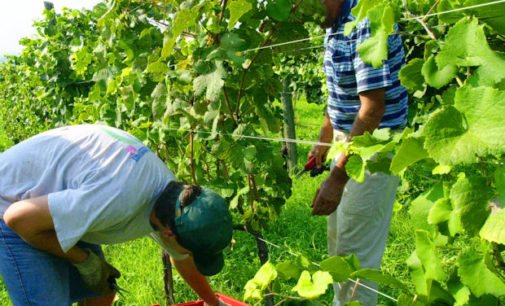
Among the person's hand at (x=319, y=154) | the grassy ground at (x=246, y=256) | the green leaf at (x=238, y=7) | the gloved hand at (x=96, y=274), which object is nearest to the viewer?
the green leaf at (x=238, y=7)

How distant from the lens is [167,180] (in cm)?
181

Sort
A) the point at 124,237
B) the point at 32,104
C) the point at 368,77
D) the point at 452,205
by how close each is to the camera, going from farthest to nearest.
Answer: the point at 32,104
the point at 124,237
the point at 368,77
the point at 452,205

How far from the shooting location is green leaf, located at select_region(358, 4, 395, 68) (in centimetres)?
83

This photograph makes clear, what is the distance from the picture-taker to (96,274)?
6.68 ft

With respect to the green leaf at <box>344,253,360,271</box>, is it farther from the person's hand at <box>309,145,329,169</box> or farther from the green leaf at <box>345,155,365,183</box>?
the person's hand at <box>309,145,329,169</box>

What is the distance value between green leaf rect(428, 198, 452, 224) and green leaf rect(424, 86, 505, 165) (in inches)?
7.4

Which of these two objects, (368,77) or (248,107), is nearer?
(368,77)

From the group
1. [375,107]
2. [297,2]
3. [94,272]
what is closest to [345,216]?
[375,107]

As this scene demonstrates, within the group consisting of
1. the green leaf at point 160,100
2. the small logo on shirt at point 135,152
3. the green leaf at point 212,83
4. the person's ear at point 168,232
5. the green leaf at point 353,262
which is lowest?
the person's ear at point 168,232

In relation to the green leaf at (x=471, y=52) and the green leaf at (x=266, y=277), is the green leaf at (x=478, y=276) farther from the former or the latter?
the green leaf at (x=266, y=277)

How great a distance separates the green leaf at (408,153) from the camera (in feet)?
2.60

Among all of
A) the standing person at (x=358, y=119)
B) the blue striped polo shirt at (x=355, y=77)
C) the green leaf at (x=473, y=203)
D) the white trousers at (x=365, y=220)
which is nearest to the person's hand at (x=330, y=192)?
the standing person at (x=358, y=119)

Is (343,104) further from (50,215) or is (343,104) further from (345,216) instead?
(50,215)

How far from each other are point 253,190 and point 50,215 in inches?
34.9
